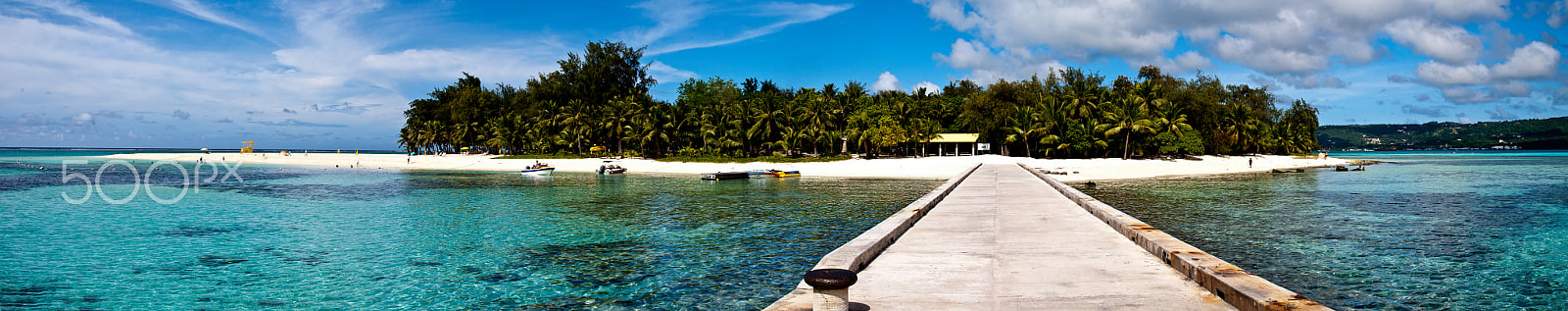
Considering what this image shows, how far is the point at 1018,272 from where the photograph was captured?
7.74m

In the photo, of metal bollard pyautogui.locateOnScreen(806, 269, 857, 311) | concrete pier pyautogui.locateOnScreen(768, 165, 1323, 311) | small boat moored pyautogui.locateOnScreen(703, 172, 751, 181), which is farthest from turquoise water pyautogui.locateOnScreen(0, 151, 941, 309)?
small boat moored pyautogui.locateOnScreen(703, 172, 751, 181)

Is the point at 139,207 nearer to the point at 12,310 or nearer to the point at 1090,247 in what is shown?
the point at 12,310

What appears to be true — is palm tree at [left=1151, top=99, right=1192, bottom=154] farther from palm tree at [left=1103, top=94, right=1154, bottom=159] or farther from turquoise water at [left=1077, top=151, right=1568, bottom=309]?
turquoise water at [left=1077, top=151, right=1568, bottom=309]

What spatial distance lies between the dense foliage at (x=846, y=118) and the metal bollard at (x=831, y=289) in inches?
2296

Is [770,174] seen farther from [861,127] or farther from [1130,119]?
[1130,119]

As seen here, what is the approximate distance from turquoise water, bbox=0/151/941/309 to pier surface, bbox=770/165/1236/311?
65.1 inches

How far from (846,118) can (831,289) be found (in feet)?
210

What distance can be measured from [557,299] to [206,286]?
17.9ft

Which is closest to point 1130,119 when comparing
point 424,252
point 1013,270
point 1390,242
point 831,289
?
point 1390,242

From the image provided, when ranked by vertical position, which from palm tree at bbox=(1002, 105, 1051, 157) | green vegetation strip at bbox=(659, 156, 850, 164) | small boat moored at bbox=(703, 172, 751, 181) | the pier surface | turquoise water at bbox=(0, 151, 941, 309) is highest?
palm tree at bbox=(1002, 105, 1051, 157)

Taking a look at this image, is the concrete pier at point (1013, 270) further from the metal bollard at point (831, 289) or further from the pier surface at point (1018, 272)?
the metal bollard at point (831, 289)

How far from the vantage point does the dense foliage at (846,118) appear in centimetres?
6444

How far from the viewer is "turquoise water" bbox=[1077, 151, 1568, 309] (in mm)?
8422

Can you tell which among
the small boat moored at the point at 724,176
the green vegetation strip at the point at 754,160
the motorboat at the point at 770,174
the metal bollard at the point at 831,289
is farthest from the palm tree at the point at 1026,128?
the metal bollard at the point at 831,289
